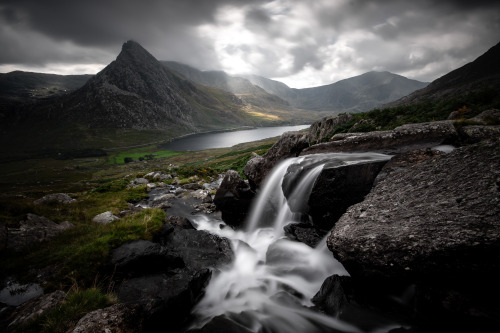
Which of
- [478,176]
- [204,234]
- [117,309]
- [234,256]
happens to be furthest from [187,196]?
[478,176]

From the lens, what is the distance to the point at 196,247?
38.8 feet

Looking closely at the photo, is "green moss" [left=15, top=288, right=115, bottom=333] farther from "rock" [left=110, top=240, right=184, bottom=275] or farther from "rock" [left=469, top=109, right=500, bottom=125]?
"rock" [left=469, top=109, right=500, bottom=125]

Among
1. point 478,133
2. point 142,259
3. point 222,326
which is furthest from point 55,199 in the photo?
point 478,133

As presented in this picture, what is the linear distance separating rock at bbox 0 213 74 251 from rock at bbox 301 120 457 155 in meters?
18.6

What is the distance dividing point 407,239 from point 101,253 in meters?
11.8

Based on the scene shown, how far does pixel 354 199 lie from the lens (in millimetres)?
10266

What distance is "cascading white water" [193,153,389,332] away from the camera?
7941mm

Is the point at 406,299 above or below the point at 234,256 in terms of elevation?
above

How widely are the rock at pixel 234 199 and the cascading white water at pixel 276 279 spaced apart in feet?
9.02

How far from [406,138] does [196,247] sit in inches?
557

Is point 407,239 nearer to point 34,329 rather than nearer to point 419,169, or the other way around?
point 419,169

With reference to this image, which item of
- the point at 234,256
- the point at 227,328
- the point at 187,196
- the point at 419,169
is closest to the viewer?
the point at 227,328

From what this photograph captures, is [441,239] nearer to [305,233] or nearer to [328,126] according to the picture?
[305,233]

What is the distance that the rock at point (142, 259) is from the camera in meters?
8.80
